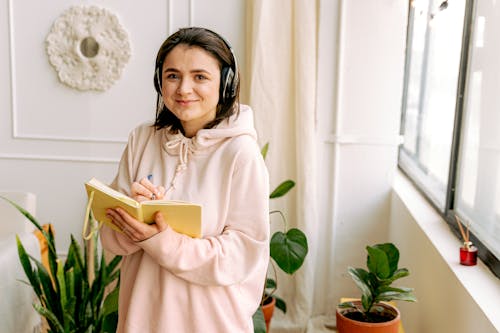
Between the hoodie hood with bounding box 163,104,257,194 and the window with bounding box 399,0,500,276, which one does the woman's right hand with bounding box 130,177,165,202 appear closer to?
the hoodie hood with bounding box 163,104,257,194

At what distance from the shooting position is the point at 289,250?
2842mm

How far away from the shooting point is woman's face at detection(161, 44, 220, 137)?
1.49 meters

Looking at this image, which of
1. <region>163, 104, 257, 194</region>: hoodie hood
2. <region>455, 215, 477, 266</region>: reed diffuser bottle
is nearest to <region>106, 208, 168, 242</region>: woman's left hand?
<region>163, 104, 257, 194</region>: hoodie hood

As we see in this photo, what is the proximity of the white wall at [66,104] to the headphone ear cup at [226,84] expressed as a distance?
1.85 m

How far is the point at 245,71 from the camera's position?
3.39 metres

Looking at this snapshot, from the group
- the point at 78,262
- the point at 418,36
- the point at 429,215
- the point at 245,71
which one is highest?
the point at 418,36

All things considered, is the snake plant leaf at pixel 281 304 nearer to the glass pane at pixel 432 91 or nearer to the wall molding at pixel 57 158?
the glass pane at pixel 432 91

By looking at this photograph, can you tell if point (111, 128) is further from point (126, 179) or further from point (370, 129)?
point (126, 179)

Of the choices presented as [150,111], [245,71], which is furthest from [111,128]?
[245,71]

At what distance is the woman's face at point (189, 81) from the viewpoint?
1.49 metres

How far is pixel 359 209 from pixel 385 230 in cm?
17

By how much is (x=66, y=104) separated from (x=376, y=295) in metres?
1.99

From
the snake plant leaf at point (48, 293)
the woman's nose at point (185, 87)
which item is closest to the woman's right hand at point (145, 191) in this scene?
the woman's nose at point (185, 87)

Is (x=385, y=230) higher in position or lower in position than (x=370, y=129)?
Answer: lower
